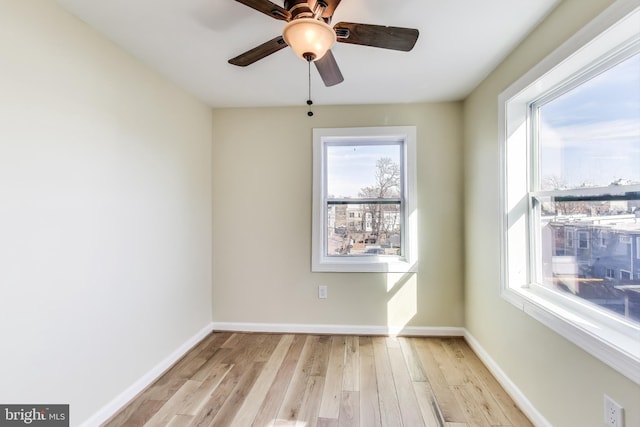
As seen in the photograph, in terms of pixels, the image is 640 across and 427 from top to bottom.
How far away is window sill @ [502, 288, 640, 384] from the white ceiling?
164 centimetres

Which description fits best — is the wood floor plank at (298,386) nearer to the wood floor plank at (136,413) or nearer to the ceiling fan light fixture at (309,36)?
the wood floor plank at (136,413)

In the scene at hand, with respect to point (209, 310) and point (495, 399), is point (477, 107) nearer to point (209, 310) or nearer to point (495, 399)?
point (495, 399)

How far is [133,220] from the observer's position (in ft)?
6.91

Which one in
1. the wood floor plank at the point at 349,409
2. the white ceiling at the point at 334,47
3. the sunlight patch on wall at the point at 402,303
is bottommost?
the wood floor plank at the point at 349,409

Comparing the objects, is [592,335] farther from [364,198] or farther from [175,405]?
[175,405]

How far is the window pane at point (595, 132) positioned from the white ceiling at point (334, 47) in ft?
1.66

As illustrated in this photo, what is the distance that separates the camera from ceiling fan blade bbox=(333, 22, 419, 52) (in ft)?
4.51

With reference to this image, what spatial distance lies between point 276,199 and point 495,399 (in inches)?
96.0

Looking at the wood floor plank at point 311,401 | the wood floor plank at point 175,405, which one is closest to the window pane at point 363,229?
the wood floor plank at point 311,401

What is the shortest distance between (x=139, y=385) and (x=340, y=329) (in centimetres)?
178

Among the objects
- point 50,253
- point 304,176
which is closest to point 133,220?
point 50,253

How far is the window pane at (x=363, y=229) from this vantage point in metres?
3.23

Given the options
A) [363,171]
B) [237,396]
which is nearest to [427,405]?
[237,396]

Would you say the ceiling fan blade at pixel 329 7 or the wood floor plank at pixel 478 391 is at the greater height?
the ceiling fan blade at pixel 329 7
